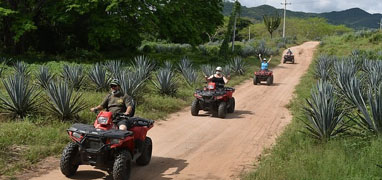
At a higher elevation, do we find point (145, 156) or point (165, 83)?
point (165, 83)

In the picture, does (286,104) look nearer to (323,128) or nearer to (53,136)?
(323,128)

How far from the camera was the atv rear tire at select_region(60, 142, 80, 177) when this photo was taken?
6160 millimetres

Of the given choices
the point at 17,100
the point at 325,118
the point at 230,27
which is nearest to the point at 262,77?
the point at 325,118

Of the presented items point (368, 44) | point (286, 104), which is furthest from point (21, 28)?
point (368, 44)

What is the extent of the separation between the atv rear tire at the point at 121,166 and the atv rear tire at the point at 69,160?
71 cm

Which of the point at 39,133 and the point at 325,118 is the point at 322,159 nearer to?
the point at 325,118

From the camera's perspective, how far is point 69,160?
6180 millimetres

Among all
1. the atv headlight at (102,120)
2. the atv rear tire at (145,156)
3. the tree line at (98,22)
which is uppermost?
the tree line at (98,22)

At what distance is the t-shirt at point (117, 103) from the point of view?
709 centimetres

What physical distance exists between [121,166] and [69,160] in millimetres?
882

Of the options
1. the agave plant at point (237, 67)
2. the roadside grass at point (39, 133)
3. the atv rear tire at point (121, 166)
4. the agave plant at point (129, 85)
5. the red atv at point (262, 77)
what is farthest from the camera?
the agave plant at point (237, 67)

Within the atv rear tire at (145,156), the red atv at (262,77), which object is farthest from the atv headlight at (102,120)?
the red atv at (262,77)

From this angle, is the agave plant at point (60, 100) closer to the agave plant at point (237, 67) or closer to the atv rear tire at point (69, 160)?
the atv rear tire at point (69, 160)

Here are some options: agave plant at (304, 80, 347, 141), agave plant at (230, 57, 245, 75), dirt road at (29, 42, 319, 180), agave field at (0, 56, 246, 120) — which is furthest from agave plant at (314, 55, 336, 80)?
agave plant at (304, 80, 347, 141)
